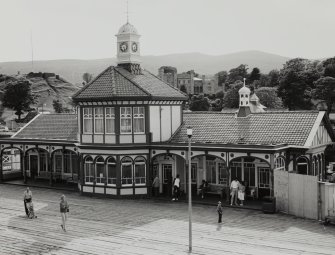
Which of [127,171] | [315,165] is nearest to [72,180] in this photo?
[127,171]

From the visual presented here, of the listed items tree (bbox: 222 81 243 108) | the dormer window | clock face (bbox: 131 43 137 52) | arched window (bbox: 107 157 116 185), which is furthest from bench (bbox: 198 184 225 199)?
tree (bbox: 222 81 243 108)

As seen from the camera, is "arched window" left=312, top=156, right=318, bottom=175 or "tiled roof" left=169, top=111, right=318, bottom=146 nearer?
"tiled roof" left=169, top=111, right=318, bottom=146

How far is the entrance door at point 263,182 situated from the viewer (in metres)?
26.7

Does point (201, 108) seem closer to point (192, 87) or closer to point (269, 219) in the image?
point (192, 87)

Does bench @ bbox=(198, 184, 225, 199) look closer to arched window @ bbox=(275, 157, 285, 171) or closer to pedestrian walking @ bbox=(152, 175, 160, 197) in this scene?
pedestrian walking @ bbox=(152, 175, 160, 197)

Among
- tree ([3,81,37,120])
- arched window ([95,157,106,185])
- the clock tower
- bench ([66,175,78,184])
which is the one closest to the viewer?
arched window ([95,157,106,185])

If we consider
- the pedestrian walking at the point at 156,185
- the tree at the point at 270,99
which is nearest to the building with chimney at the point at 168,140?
the pedestrian walking at the point at 156,185

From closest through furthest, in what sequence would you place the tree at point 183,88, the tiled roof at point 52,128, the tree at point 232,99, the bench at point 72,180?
the bench at point 72,180 < the tiled roof at point 52,128 < the tree at point 232,99 < the tree at point 183,88

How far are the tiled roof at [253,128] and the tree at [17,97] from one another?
276 feet

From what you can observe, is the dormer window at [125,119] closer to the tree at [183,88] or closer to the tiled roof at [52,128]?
the tiled roof at [52,128]

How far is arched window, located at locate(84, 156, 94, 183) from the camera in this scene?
94.9 ft

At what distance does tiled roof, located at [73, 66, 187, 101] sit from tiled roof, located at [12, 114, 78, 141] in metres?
5.41

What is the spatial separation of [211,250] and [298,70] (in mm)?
76691

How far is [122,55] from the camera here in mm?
31859
